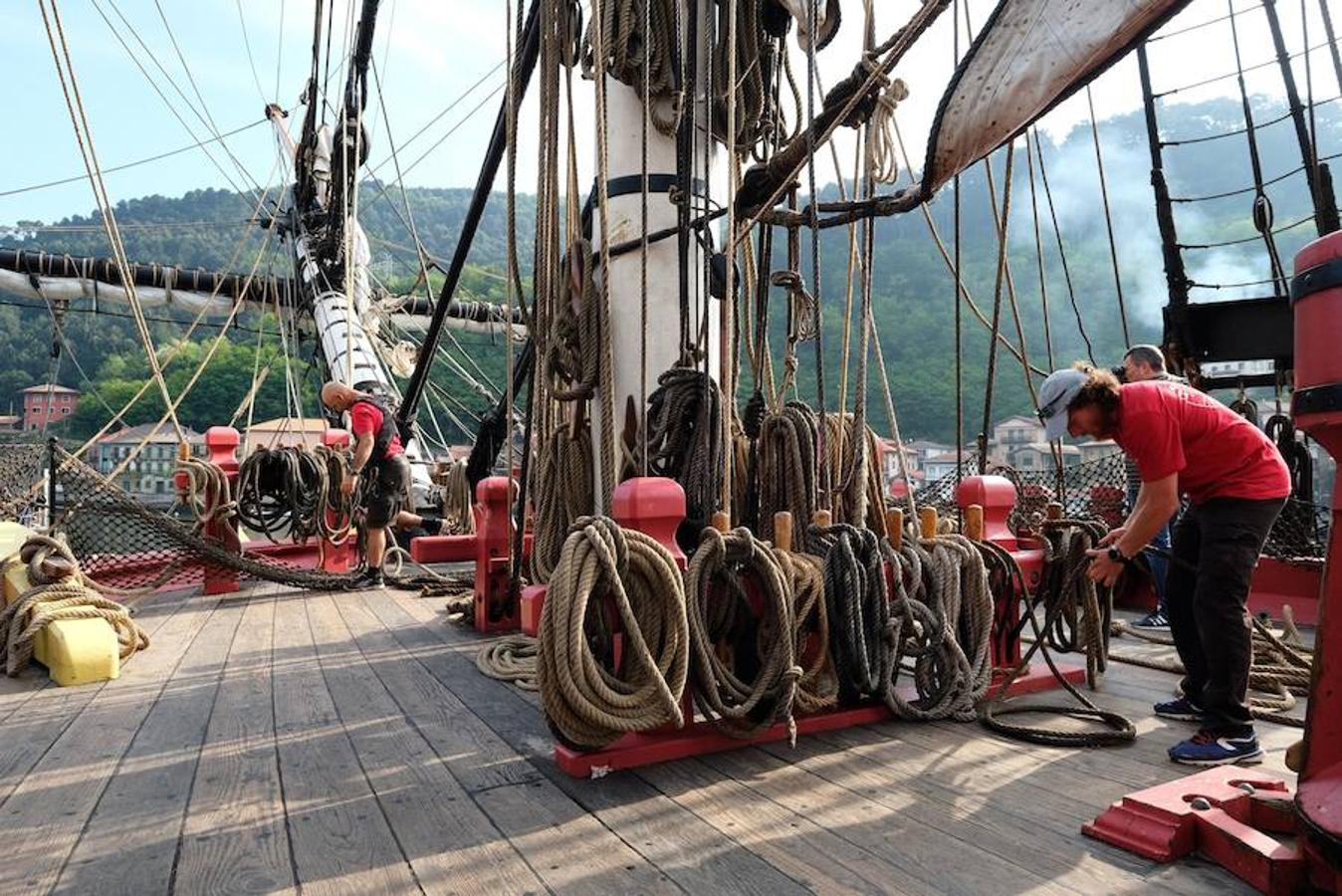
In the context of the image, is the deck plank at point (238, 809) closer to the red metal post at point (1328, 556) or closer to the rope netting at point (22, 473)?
the red metal post at point (1328, 556)

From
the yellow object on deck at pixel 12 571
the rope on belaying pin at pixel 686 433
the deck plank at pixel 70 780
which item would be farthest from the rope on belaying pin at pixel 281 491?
the rope on belaying pin at pixel 686 433

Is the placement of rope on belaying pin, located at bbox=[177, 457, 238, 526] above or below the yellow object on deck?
above

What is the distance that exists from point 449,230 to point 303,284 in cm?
7930

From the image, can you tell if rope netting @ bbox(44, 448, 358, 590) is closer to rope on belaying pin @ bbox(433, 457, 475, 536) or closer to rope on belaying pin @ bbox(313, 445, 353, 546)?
rope on belaying pin @ bbox(313, 445, 353, 546)

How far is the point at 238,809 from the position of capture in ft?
5.83

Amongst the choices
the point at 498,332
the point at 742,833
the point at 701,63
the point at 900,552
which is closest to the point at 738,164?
the point at 701,63

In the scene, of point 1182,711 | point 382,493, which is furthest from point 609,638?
point 382,493

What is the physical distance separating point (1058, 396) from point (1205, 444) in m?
0.37

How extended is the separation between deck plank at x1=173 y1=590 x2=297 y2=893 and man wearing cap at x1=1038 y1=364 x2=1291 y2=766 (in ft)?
6.47

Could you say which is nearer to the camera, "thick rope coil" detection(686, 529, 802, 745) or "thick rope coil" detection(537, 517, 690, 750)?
"thick rope coil" detection(537, 517, 690, 750)

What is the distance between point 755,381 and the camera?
9.96ft

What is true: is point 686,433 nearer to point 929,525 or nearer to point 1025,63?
point 929,525

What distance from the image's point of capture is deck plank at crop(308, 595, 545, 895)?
4.82 feet

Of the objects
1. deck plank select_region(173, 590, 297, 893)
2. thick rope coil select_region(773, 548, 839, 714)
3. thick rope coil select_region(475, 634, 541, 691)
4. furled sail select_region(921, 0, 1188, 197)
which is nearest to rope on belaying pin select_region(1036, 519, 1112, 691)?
thick rope coil select_region(773, 548, 839, 714)
